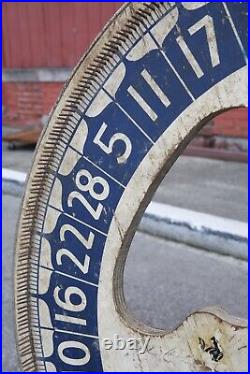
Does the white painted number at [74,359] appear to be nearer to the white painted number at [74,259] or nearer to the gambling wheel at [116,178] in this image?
the gambling wheel at [116,178]

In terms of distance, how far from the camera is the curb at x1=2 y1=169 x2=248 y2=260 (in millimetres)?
2457

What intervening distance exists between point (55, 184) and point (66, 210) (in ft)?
0.16

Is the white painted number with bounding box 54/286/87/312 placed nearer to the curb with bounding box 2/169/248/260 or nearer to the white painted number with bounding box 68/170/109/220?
the white painted number with bounding box 68/170/109/220

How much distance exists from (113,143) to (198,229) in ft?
5.60

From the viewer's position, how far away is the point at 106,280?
0.98 m

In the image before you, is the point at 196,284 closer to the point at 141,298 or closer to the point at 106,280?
the point at 141,298

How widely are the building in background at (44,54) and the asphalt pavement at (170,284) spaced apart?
5.78 feet

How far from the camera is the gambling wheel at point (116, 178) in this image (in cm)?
82

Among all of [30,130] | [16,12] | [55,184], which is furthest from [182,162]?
[55,184]

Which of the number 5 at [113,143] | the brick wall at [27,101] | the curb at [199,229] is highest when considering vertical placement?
the brick wall at [27,101]

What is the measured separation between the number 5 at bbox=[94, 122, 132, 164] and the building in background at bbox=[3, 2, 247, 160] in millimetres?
3310

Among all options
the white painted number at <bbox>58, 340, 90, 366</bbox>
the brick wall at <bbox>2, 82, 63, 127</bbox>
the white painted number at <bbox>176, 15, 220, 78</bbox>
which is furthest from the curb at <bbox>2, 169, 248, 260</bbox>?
the brick wall at <bbox>2, 82, 63, 127</bbox>

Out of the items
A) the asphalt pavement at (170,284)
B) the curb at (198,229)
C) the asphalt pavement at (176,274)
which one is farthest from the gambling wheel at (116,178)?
the curb at (198,229)

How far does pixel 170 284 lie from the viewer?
2.31m
